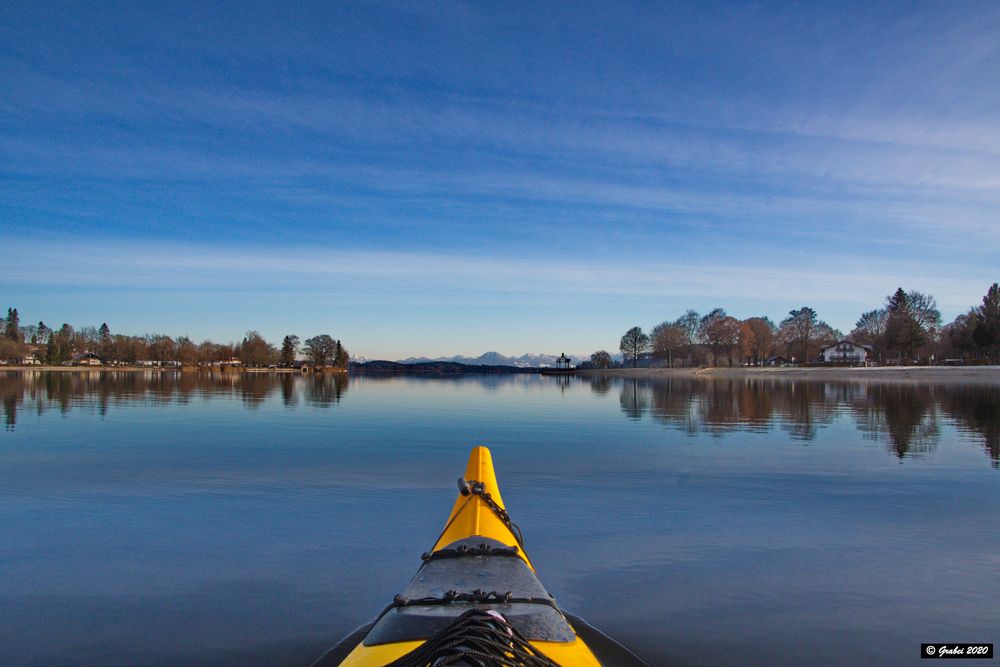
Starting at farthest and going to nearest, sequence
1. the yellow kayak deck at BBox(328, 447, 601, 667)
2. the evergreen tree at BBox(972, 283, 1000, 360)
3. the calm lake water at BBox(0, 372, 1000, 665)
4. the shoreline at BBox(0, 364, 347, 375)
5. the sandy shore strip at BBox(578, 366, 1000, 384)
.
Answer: the shoreline at BBox(0, 364, 347, 375)
the evergreen tree at BBox(972, 283, 1000, 360)
the sandy shore strip at BBox(578, 366, 1000, 384)
the calm lake water at BBox(0, 372, 1000, 665)
the yellow kayak deck at BBox(328, 447, 601, 667)

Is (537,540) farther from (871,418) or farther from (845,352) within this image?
(845,352)

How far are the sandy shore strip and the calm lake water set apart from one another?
63925mm

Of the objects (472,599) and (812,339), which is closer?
(472,599)

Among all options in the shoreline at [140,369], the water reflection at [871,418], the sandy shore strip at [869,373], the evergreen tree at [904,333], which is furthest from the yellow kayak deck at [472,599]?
the shoreline at [140,369]

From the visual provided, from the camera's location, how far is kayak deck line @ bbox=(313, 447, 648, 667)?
3.74 metres

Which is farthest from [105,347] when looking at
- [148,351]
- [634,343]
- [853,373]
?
[853,373]

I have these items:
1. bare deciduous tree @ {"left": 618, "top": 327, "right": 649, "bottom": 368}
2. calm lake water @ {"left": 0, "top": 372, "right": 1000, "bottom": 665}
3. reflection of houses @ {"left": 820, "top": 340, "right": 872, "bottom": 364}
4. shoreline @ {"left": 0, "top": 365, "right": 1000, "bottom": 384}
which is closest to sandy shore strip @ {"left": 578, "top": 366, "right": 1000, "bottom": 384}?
shoreline @ {"left": 0, "top": 365, "right": 1000, "bottom": 384}

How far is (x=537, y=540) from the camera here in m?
9.76

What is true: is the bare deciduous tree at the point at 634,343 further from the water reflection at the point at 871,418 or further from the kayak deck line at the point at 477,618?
the kayak deck line at the point at 477,618

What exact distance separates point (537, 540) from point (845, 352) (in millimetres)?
153320

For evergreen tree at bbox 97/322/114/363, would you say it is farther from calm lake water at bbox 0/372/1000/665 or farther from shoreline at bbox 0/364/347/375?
calm lake water at bbox 0/372/1000/665

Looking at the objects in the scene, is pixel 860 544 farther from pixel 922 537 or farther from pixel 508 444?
pixel 508 444

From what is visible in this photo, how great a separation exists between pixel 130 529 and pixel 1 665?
4738mm

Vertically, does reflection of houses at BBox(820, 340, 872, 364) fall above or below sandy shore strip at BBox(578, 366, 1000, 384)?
above
